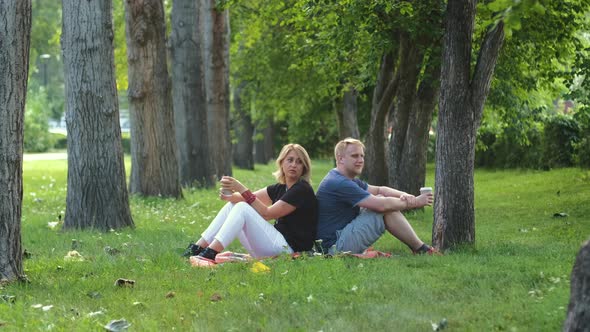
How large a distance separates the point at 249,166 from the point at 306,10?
3065cm

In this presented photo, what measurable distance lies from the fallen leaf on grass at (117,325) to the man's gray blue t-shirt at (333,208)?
12.1 ft

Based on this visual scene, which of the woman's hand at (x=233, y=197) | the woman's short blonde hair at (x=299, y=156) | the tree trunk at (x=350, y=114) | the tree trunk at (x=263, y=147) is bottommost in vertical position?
the tree trunk at (x=263, y=147)

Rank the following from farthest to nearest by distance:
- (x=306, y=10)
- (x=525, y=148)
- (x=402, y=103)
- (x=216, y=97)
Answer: (x=525, y=148) < (x=216, y=97) < (x=402, y=103) < (x=306, y=10)

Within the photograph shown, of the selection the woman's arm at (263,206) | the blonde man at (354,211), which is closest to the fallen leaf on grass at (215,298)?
the woman's arm at (263,206)

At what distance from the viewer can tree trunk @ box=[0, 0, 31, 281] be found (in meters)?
8.03

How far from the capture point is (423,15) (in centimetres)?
1538

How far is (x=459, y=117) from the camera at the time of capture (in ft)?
33.7

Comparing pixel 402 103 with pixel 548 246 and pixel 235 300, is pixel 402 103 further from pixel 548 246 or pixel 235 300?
pixel 235 300

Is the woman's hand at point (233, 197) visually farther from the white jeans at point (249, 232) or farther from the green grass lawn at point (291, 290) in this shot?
the green grass lawn at point (291, 290)

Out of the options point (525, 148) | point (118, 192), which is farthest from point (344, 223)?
point (525, 148)

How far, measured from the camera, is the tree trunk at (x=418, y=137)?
17234 mm

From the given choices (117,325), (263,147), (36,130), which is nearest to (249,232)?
(117,325)

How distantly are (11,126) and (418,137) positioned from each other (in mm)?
10768

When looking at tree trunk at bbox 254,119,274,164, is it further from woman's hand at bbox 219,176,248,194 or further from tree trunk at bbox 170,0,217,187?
woman's hand at bbox 219,176,248,194
